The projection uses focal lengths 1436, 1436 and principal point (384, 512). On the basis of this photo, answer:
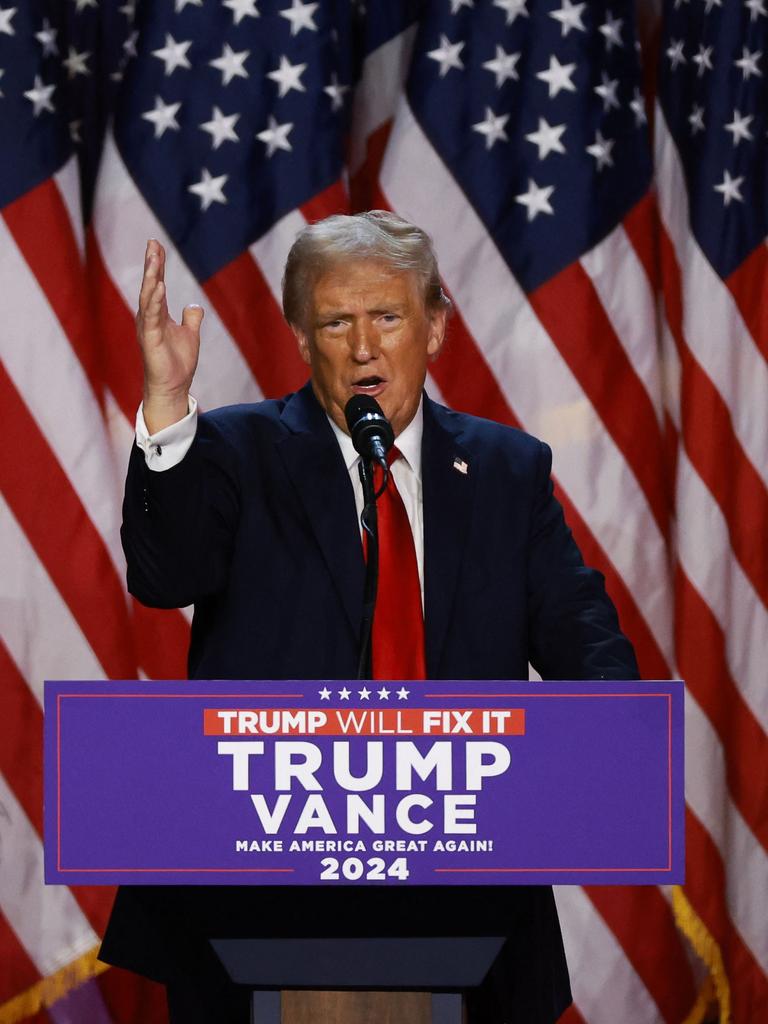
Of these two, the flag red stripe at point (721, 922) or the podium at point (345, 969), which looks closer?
the podium at point (345, 969)

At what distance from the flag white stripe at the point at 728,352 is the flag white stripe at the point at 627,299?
0.11 metres

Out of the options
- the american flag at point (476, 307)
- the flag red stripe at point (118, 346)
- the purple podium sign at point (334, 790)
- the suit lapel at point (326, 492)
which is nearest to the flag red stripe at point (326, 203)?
the american flag at point (476, 307)

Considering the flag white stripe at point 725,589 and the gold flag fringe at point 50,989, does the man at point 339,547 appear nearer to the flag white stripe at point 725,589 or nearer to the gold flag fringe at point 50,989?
the flag white stripe at point 725,589

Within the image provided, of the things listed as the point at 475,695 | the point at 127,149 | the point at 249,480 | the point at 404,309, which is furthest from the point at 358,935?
the point at 127,149

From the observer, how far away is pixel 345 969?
4.73 ft

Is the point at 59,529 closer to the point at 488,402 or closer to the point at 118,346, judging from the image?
the point at 118,346

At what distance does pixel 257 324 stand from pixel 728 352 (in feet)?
3.70

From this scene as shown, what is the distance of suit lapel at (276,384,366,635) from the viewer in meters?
1.86

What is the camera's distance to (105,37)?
3.45 metres

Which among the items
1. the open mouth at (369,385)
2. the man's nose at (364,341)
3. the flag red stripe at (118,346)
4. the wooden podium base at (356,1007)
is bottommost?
the wooden podium base at (356,1007)

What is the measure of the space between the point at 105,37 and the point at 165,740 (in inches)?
98.8

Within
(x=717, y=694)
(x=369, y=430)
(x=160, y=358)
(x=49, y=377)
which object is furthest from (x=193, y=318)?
(x=717, y=694)

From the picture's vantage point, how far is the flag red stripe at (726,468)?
3424mm

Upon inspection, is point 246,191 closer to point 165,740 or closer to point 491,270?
point 491,270
